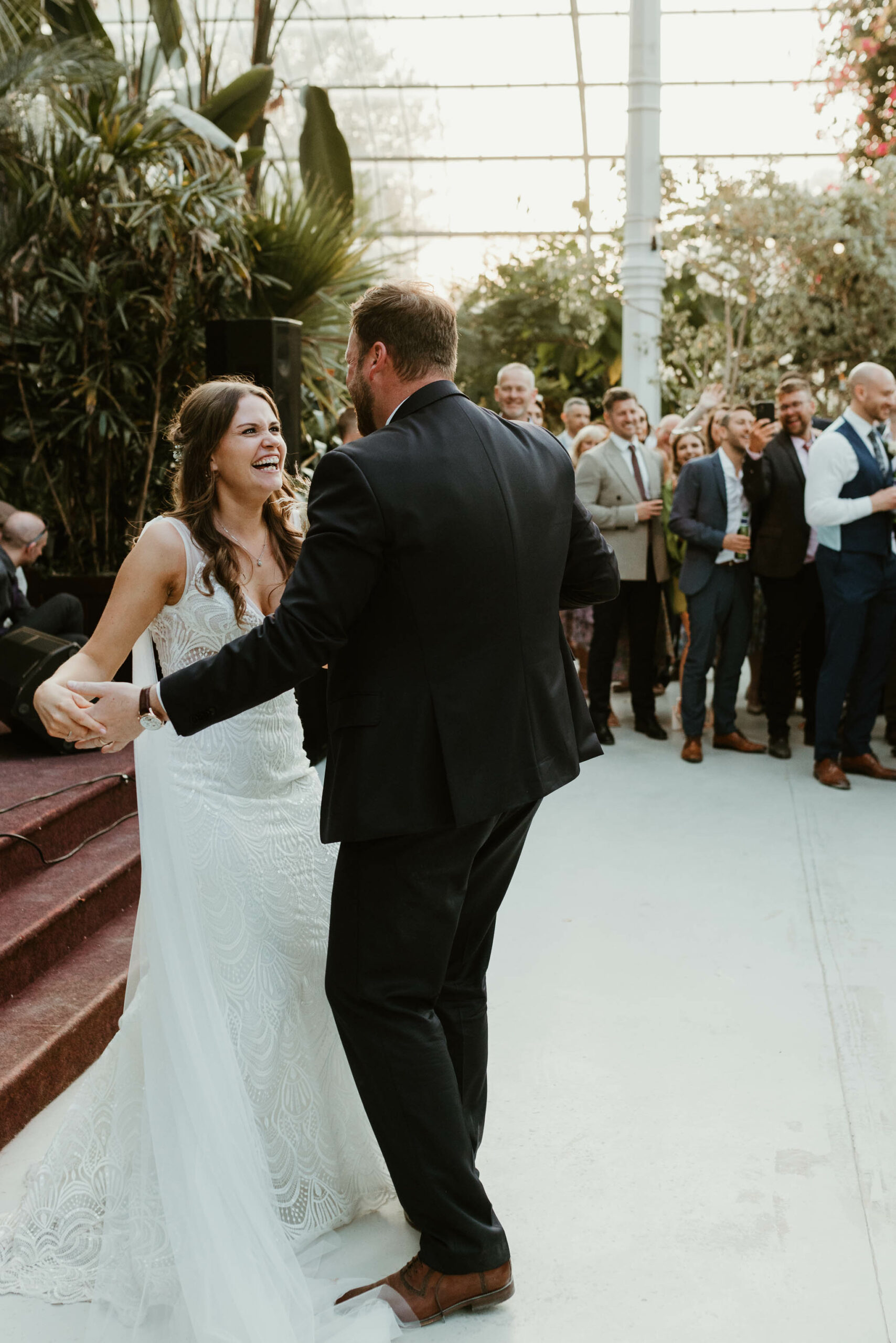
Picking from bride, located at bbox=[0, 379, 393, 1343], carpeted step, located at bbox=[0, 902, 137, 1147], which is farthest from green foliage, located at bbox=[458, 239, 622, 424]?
bride, located at bbox=[0, 379, 393, 1343]

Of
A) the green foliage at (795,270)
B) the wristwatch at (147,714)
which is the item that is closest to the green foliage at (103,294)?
the green foliage at (795,270)

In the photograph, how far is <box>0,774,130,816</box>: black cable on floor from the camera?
405 cm

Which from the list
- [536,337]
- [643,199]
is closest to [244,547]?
[643,199]

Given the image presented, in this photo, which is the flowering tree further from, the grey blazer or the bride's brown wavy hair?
the bride's brown wavy hair

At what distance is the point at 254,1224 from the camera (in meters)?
2.16

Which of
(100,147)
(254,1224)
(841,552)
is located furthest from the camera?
(100,147)

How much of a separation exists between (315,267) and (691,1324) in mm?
6274

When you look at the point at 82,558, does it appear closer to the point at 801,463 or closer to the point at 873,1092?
the point at 801,463

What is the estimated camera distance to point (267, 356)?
5.82 meters

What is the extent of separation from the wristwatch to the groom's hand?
1 cm

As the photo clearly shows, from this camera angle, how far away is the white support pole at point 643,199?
333 inches

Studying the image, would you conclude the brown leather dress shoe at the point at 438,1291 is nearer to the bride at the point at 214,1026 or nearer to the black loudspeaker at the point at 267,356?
the bride at the point at 214,1026

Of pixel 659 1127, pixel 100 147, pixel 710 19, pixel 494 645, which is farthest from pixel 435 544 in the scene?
pixel 710 19

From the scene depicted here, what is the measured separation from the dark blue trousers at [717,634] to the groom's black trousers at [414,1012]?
4.36m
